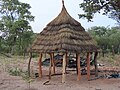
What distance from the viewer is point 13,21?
43031 millimetres

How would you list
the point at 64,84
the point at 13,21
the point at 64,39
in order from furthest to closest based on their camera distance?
the point at 13,21 → the point at 64,39 → the point at 64,84

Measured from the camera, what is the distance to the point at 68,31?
1616cm

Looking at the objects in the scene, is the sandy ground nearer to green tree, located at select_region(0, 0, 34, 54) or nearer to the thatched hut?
the thatched hut

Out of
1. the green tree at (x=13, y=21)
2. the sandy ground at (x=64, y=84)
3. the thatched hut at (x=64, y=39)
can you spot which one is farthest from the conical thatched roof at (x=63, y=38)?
the green tree at (x=13, y=21)

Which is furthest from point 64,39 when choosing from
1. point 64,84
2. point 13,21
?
point 13,21

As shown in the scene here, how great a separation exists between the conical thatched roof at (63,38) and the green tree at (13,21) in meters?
23.6

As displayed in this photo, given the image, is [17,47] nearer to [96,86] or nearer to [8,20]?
[8,20]

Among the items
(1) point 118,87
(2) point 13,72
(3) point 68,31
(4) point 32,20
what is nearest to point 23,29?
(4) point 32,20

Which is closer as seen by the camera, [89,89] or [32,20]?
[89,89]

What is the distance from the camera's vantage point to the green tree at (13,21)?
1614 inches

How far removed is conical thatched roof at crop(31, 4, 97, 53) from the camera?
15.5 meters

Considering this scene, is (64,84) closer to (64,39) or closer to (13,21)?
(64,39)

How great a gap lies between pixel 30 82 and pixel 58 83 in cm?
139

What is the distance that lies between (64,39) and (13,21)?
1117 inches
